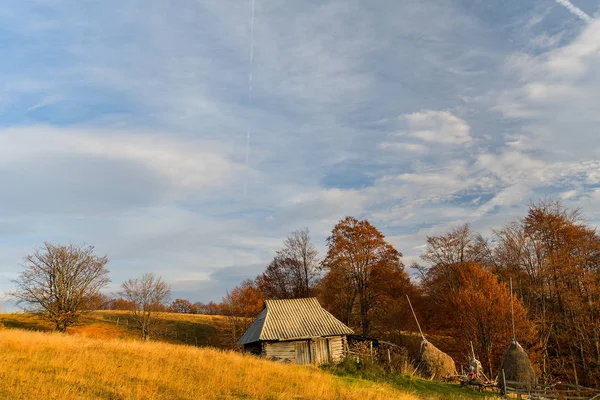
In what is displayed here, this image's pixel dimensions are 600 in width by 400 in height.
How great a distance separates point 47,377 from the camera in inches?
464

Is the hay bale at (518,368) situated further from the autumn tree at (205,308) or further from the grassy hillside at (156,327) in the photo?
the autumn tree at (205,308)

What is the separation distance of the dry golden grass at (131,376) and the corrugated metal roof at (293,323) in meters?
9.78

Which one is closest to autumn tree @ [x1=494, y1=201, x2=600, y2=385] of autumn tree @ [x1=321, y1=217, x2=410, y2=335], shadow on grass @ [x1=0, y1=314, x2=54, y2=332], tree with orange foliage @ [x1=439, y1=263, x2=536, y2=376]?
tree with orange foliage @ [x1=439, y1=263, x2=536, y2=376]

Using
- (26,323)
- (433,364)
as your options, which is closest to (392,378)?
(433,364)

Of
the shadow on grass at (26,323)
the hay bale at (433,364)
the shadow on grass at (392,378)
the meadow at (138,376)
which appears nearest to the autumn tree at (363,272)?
the hay bale at (433,364)

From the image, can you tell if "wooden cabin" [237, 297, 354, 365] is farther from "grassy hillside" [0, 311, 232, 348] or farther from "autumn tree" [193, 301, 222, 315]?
"autumn tree" [193, 301, 222, 315]

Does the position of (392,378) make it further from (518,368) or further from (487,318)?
(487,318)

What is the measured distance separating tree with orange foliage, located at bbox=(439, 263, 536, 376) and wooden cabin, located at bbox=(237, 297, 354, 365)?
Result: 11.4 meters

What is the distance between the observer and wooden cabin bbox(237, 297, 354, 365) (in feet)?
91.8

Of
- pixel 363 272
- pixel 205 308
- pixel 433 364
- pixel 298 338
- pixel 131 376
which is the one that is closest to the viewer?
pixel 131 376

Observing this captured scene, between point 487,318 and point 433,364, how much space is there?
27.1 feet

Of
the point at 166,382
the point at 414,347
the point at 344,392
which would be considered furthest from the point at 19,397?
the point at 414,347

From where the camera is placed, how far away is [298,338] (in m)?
27.9

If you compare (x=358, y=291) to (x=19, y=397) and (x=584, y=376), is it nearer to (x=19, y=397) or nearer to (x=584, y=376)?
(x=584, y=376)
